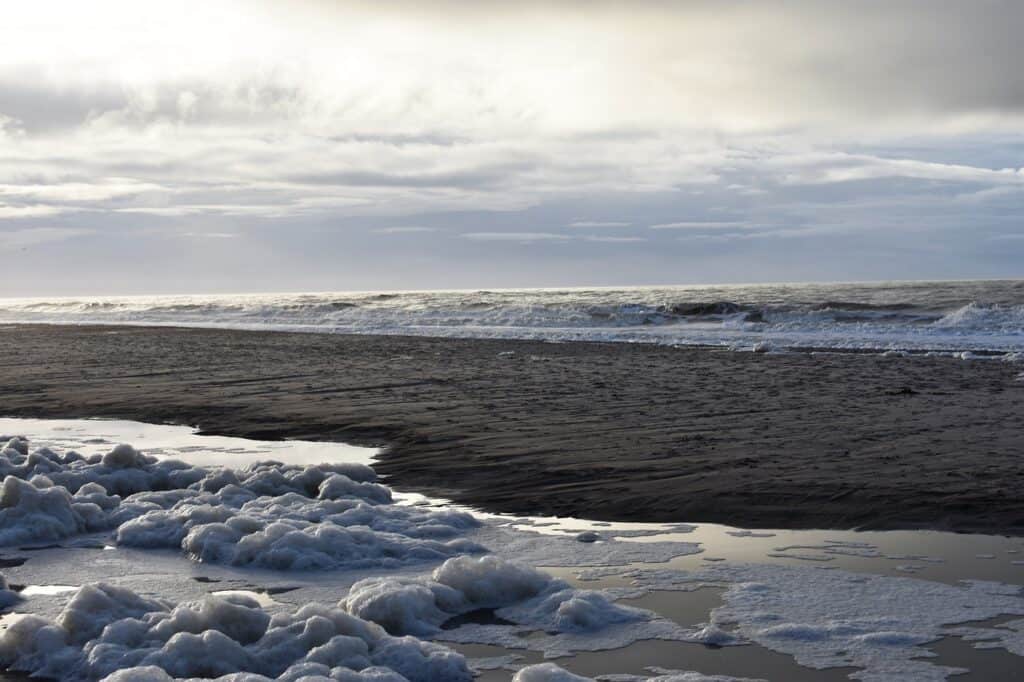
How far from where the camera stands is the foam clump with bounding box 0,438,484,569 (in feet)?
23.2

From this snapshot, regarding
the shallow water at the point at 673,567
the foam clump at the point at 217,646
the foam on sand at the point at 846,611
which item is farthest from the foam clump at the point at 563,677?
the foam on sand at the point at 846,611

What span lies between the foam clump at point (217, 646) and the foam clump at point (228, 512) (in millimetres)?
1539

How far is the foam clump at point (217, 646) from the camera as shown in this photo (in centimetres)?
492

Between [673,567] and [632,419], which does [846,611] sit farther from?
[632,419]

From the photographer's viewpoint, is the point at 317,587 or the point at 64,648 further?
the point at 317,587

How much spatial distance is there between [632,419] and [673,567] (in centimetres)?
659

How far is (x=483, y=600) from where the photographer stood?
19.9ft

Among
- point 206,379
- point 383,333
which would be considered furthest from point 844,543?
point 383,333

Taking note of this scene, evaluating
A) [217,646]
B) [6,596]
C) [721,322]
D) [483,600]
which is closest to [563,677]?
[483,600]

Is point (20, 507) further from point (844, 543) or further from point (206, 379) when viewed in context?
point (206, 379)

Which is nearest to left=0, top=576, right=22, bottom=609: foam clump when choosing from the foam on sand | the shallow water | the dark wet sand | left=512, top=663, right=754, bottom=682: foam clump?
the shallow water

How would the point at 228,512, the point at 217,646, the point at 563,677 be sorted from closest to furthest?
the point at 563,677, the point at 217,646, the point at 228,512

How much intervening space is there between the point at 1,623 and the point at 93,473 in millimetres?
3621

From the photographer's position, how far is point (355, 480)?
9.27 meters
